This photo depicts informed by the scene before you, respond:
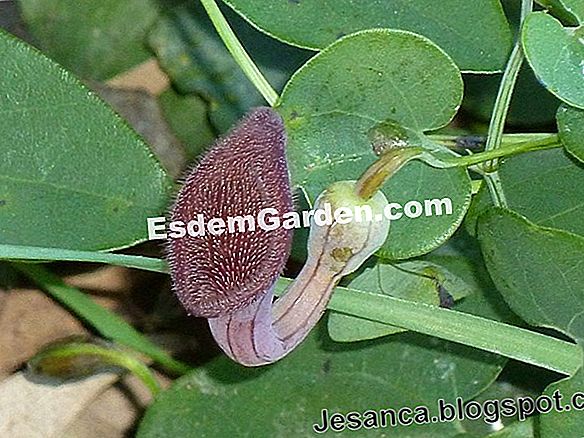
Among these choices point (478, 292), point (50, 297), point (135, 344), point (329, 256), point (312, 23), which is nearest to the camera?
point (329, 256)

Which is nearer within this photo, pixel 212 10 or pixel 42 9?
pixel 212 10

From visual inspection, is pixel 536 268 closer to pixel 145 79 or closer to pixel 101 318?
pixel 101 318

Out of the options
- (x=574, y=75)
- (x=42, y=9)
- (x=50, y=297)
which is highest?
(x=574, y=75)

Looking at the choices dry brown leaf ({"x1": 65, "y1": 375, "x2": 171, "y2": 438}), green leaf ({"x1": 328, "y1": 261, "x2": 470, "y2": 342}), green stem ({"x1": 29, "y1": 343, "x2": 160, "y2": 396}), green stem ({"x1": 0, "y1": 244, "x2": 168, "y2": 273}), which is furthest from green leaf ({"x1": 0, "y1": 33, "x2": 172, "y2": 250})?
dry brown leaf ({"x1": 65, "y1": 375, "x2": 171, "y2": 438})

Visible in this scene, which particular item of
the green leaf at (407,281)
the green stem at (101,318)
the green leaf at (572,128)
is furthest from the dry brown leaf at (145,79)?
the green leaf at (572,128)

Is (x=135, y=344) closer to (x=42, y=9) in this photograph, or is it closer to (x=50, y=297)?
(x=50, y=297)

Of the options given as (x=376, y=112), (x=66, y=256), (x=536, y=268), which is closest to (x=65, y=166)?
(x=66, y=256)

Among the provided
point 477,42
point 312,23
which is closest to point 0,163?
point 312,23
